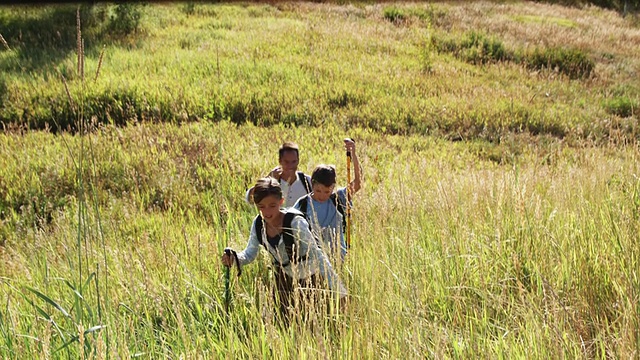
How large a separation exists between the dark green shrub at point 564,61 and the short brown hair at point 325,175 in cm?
1341

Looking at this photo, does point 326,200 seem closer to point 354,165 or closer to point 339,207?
point 339,207

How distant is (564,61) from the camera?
53.3 ft

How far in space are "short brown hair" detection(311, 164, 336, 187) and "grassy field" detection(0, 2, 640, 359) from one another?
312 millimetres

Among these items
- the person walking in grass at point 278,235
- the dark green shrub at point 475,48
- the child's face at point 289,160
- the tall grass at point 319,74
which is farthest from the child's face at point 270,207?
the dark green shrub at point 475,48

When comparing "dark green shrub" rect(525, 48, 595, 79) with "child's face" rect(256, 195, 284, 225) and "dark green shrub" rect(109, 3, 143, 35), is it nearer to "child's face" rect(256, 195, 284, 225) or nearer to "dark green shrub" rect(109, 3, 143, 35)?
"dark green shrub" rect(109, 3, 143, 35)

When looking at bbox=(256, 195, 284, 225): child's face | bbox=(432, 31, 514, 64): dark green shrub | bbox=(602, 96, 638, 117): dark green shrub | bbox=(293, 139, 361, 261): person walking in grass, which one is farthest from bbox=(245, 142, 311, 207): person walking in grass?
bbox=(432, 31, 514, 64): dark green shrub

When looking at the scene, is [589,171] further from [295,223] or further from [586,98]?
[586,98]

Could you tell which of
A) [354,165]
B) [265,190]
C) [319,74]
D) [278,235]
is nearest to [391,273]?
[278,235]

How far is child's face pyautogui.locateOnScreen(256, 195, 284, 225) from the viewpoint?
332 cm

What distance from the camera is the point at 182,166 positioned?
23.1 ft

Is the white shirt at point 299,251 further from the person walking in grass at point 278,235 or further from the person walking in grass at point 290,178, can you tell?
the person walking in grass at point 290,178

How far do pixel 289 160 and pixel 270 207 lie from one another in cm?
146

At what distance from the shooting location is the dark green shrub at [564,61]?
15.9 metres

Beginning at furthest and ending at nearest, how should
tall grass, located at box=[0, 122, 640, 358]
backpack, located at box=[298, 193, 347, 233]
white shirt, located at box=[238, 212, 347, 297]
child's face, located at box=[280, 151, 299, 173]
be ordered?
child's face, located at box=[280, 151, 299, 173]
backpack, located at box=[298, 193, 347, 233]
white shirt, located at box=[238, 212, 347, 297]
tall grass, located at box=[0, 122, 640, 358]
